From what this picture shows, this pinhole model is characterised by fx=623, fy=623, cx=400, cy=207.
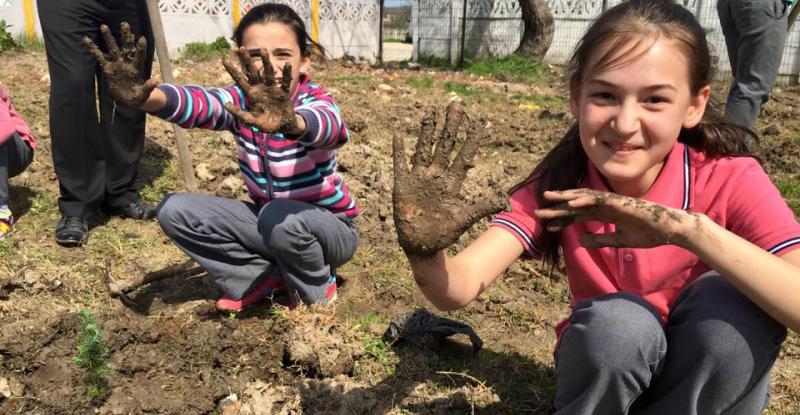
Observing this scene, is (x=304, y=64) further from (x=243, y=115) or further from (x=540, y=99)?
(x=540, y=99)

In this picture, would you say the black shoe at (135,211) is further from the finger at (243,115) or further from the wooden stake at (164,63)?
the finger at (243,115)

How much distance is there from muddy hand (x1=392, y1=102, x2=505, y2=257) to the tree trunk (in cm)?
1049

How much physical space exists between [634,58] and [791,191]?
11.1ft

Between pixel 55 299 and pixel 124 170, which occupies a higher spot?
pixel 124 170

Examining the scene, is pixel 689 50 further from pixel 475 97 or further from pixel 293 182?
pixel 475 97

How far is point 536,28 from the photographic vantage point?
1135cm

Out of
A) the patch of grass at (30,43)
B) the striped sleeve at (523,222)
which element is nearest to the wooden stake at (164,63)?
the striped sleeve at (523,222)

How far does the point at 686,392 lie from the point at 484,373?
81 centimetres

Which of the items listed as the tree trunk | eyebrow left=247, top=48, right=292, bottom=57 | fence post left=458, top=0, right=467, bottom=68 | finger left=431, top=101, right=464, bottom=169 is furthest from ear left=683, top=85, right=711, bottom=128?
fence post left=458, top=0, right=467, bottom=68

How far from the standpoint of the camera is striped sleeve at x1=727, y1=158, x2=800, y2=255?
4.60 feet

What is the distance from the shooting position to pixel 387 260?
3.10 meters

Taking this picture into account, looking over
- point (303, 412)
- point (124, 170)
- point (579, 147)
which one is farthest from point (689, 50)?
point (124, 170)

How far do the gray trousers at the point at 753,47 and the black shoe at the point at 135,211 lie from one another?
11.7ft

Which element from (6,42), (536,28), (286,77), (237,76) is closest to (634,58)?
(286,77)
